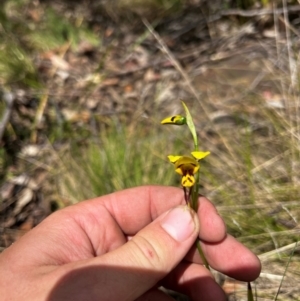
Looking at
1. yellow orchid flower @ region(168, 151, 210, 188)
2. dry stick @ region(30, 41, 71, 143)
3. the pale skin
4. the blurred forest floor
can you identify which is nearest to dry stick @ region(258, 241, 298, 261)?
the pale skin

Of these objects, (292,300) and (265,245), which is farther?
(265,245)

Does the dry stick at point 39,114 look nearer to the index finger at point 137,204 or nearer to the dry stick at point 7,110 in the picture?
the dry stick at point 7,110

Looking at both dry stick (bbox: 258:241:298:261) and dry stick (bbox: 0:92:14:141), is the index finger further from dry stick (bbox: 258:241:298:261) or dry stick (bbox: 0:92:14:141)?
dry stick (bbox: 0:92:14:141)

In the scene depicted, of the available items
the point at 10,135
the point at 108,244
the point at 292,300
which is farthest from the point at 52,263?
the point at 10,135

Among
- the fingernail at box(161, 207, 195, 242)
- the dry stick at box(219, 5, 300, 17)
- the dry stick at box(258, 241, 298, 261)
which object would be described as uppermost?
the dry stick at box(219, 5, 300, 17)

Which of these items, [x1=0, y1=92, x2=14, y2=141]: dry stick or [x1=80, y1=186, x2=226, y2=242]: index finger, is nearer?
[x1=80, y1=186, x2=226, y2=242]: index finger

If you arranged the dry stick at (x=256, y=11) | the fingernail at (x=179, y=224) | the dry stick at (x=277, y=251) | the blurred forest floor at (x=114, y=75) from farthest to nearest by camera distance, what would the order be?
1. the dry stick at (x=256, y=11)
2. the blurred forest floor at (x=114, y=75)
3. the dry stick at (x=277, y=251)
4. the fingernail at (x=179, y=224)

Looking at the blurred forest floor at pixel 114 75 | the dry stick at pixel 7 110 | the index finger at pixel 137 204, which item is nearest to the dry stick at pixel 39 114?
the blurred forest floor at pixel 114 75

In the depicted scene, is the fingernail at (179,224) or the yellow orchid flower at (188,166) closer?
the yellow orchid flower at (188,166)

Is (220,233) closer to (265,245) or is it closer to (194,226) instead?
(194,226)
